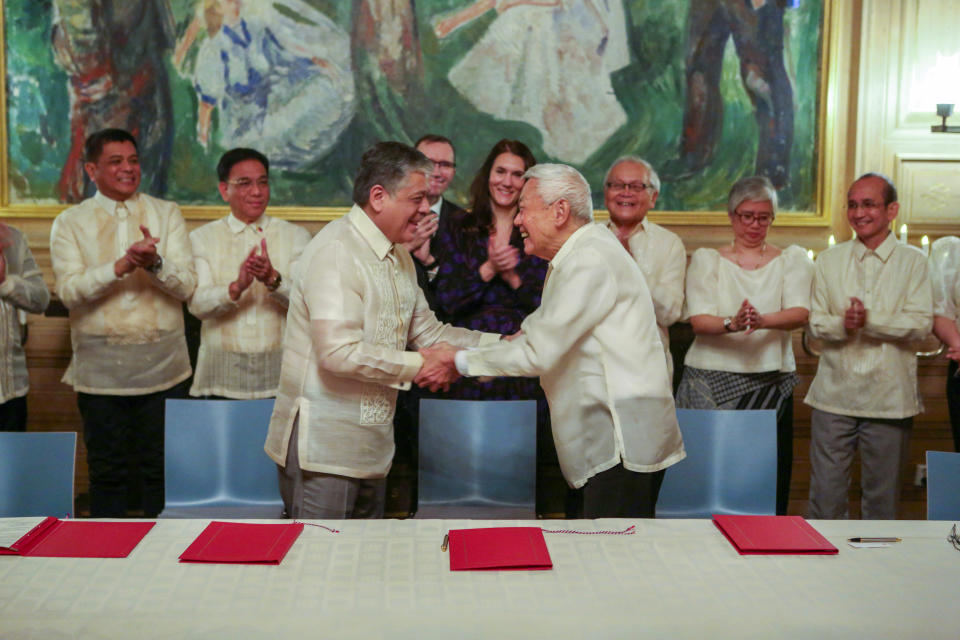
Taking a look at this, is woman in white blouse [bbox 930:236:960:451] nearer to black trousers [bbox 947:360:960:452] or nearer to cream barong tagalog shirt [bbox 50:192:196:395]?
black trousers [bbox 947:360:960:452]

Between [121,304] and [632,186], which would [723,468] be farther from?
[121,304]

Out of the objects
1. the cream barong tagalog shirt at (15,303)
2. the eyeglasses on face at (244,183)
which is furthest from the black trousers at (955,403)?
the cream barong tagalog shirt at (15,303)

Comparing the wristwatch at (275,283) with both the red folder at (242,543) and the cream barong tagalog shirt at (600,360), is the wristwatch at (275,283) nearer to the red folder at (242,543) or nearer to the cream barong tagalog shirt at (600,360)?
the cream barong tagalog shirt at (600,360)

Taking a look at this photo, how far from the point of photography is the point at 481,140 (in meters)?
5.61

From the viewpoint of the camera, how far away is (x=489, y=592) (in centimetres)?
209

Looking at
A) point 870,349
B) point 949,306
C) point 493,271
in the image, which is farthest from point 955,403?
point 493,271

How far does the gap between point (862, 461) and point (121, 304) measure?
349 centimetres

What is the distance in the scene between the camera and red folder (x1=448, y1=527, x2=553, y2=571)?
87.6 inches

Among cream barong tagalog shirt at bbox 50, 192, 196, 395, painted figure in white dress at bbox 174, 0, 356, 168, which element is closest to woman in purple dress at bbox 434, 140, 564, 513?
cream barong tagalog shirt at bbox 50, 192, 196, 395

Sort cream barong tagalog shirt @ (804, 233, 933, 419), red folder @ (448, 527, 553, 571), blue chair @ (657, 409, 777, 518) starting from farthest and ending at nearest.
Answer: cream barong tagalog shirt @ (804, 233, 933, 419) → blue chair @ (657, 409, 777, 518) → red folder @ (448, 527, 553, 571)

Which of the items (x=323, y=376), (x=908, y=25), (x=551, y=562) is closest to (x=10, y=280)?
(x=323, y=376)

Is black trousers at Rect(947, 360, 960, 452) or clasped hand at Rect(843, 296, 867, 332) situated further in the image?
black trousers at Rect(947, 360, 960, 452)

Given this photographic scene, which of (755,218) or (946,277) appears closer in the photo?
(755,218)

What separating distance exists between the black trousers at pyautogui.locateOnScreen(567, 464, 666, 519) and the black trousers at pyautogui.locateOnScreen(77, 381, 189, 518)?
2.25 m
